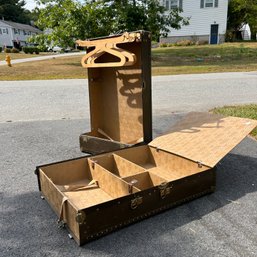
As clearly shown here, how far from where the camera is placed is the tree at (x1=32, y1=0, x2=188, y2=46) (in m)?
16.0

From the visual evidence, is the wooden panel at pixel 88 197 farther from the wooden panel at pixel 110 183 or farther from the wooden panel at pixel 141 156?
the wooden panel at pixel 141 156

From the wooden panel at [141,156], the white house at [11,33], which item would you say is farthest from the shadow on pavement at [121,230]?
the white house at [11,33]

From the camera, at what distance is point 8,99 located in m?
8.33

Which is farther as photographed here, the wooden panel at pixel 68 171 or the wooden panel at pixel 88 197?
the wooden panel at pixel 68 171

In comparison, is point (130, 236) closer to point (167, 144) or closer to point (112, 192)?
→ point (112, 192)

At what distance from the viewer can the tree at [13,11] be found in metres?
64.4

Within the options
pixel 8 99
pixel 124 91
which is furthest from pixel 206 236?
pixel 8 99

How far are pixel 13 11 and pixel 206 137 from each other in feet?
248

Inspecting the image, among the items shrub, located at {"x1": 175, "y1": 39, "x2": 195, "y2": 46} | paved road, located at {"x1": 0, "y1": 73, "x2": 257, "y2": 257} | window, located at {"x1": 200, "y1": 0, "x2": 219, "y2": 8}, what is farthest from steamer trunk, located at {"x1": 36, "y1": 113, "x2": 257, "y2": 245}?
window, located at {"x1": 200, "y1": 0, "x2": 219, "y2": 8}

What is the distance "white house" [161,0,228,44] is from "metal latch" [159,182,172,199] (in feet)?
92.3

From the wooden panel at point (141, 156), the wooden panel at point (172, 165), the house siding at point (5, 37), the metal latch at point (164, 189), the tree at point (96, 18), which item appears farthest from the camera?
the house siding at point (5, 37)

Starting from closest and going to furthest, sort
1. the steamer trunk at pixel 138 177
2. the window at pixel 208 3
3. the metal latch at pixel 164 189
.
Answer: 1. the steamer trunk at pixel 138 177
2. the metal latch at pixel 164 189
3. the window at pixel 208 3

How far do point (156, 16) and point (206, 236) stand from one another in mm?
16856

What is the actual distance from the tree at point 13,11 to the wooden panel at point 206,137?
71562mm
